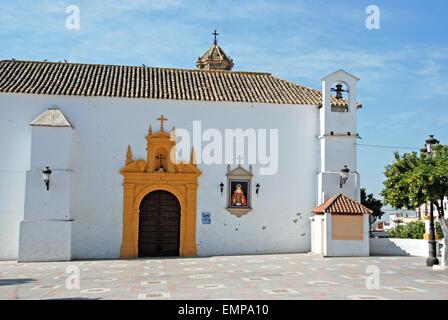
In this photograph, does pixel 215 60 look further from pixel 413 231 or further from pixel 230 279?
pixel 230 279

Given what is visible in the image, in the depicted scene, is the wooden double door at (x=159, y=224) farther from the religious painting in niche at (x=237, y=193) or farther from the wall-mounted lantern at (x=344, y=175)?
the wall-mounted lantern at (x=344, y=175)

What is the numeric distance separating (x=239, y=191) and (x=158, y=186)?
2.89 metres

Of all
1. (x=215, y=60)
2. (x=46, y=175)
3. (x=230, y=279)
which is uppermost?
(x=215, y=60)

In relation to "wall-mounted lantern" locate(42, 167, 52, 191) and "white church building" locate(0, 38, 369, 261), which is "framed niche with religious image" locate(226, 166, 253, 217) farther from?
"wall-mounted lantern" locate(42, 167, 52, 191)

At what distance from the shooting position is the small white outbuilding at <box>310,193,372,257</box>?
61.8 feet

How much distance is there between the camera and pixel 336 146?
805 inches

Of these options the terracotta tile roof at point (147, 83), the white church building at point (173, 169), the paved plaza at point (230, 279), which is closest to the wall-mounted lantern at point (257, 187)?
the white church building at point (173, 169)

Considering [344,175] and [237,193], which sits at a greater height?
[344,175]

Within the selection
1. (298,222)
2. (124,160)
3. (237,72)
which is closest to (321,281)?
(298,222)

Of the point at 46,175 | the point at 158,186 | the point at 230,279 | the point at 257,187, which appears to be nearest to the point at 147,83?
the point at 158,186

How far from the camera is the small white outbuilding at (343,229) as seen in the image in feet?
61.8

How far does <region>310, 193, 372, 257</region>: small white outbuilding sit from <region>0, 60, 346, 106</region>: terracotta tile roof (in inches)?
164

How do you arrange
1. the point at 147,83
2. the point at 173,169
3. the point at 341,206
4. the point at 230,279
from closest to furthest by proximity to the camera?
the point at 230,279 < the point at 341,206 < the point at 173,169 < the point at 147,83
